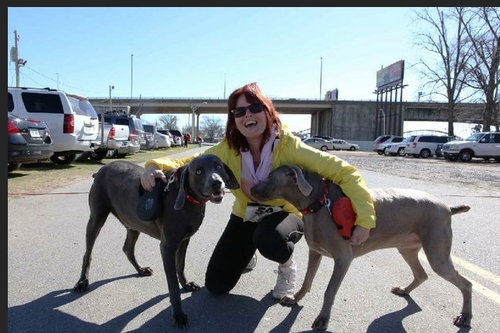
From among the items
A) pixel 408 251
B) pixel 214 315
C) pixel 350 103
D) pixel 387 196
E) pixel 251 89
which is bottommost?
pixel 214 315

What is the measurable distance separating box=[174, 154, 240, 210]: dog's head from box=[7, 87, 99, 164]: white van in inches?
428

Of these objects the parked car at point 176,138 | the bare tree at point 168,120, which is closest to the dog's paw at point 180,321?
the parked car at point 176,138

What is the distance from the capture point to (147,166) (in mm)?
3686

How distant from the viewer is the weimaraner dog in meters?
3.14

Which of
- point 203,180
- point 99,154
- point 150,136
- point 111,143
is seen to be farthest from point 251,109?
point 150,136

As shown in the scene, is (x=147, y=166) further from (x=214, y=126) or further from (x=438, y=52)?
(x=214, y=126)

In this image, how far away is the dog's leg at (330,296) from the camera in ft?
9.98

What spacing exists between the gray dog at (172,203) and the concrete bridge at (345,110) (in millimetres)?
62336

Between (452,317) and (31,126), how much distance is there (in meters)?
9.91

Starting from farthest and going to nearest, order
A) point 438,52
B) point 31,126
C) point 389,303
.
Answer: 1. point 438,52
2. point 31,126
3. point 389,303

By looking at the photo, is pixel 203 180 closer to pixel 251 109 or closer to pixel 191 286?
pixel 251 109

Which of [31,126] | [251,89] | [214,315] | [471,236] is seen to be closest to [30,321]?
[214,315]

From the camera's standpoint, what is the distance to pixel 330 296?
3.08 metres

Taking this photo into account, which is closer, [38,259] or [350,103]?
[38,259]
